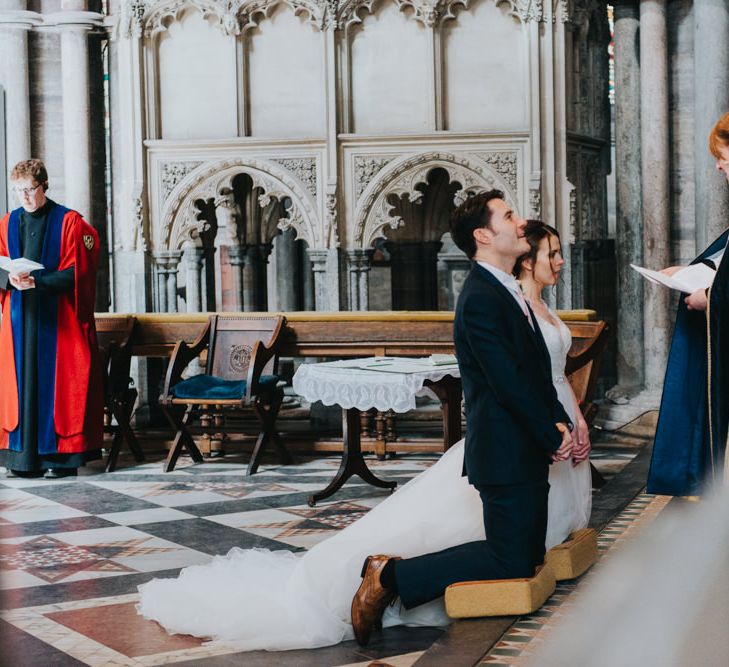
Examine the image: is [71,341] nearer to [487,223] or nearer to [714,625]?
[487,223]

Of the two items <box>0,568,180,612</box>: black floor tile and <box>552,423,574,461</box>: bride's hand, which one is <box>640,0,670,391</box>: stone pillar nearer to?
<box>0,568,180,612</box>: black floor tile

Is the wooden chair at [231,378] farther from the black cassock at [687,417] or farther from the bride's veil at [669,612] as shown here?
the bride's veil at [669,612]

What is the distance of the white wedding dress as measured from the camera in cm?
376

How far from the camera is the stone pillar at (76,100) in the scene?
372 inches

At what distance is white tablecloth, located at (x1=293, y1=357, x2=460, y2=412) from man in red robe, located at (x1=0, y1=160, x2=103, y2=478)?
65.6 inches

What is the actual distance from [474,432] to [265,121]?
584 centimetres

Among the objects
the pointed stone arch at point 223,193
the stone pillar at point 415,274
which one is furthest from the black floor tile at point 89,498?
A: the stone pillar at point 415,274

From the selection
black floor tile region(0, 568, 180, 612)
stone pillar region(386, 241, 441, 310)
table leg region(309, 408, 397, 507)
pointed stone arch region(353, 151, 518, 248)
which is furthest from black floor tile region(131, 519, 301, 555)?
stone pillar region(386, 241, 441, 310)

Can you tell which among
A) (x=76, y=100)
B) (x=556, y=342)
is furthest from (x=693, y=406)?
(x=76, y=100)

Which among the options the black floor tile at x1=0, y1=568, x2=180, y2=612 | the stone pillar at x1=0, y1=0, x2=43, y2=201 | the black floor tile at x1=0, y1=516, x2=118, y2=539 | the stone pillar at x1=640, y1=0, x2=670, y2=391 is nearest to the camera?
the black floor tile at x1=0, y1=568, x2=180, y2=612

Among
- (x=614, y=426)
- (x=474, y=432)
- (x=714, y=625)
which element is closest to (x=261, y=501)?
(x=474, y=432)

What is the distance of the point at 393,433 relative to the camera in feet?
26.9

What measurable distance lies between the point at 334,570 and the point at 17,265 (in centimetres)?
371

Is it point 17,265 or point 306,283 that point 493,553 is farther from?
point 306,283
